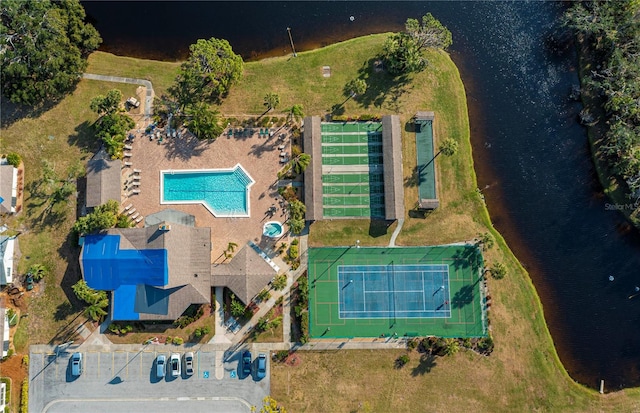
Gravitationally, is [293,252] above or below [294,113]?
below

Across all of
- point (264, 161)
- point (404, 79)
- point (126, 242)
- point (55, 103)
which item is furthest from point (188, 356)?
point (404, 79)

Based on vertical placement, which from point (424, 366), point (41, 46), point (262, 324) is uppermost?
point (41, 46)

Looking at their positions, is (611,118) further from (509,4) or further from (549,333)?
(549,333)

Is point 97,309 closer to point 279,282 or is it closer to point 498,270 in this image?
point 279,282

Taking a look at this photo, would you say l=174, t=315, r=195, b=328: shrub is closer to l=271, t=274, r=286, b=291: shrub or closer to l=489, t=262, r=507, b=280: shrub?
l=271, t=274, r=286, b=291: shrub

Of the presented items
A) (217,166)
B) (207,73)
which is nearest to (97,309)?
(217,166)
